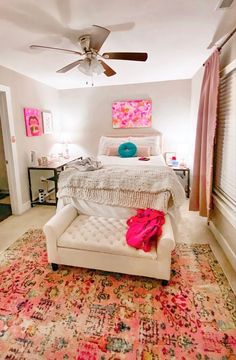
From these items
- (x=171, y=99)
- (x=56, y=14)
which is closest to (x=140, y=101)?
(x=171, y=99)

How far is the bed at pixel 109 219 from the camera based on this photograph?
5.95ft

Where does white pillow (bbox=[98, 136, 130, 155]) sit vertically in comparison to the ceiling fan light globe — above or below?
below

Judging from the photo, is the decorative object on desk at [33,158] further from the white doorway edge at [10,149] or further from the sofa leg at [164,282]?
the sofa leg at [164,282]

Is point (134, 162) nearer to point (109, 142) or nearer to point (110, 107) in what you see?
point (109, 142)

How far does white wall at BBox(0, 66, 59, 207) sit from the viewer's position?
322cm

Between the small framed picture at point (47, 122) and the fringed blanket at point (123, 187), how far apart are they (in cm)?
197

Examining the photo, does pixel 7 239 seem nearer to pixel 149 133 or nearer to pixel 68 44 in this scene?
pixel 68 44

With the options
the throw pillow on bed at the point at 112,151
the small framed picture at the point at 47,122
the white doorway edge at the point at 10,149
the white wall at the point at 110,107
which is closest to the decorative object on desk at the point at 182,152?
the white wall at the point at 110,107

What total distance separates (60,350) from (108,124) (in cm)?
409

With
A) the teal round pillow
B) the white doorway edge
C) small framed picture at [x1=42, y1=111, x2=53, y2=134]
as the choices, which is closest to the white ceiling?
the white doorway edge

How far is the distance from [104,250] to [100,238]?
0.43 feet

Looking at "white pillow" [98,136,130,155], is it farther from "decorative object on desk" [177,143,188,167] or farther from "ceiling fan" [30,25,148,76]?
"ceiling fan" [30,25,148,76]

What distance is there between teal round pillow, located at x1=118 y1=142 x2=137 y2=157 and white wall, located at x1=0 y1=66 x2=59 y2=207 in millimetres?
1591

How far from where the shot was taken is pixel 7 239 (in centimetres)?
269
